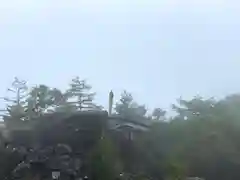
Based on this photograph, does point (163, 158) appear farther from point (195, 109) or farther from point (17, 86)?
point (17, 86)

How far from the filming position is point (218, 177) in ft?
32.2

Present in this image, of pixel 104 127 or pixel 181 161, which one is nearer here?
pixel 181 161

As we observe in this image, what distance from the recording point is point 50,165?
9.08 meters

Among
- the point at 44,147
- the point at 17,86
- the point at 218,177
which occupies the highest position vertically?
the point at 17,86

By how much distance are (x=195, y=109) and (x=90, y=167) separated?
7362 mm

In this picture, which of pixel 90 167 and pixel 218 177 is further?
pixel 218 177

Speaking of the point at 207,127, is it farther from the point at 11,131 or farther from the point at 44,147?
the point at 11,131

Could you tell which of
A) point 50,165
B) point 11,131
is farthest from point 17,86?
point 50,165

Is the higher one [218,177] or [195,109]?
[195,109]

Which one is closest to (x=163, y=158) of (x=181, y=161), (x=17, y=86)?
(x=181, y=161)

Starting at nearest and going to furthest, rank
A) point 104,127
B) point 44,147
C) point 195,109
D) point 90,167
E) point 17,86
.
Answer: point 90,167
point 44,147
point 104,127
point 195,109
point 17,86

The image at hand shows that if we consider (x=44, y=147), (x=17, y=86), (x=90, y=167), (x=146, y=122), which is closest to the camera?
(x=90, y=167)

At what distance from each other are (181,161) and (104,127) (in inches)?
77.9

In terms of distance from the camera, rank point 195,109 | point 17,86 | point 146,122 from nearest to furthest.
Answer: point 146,122
point 195,109
point 17,86
